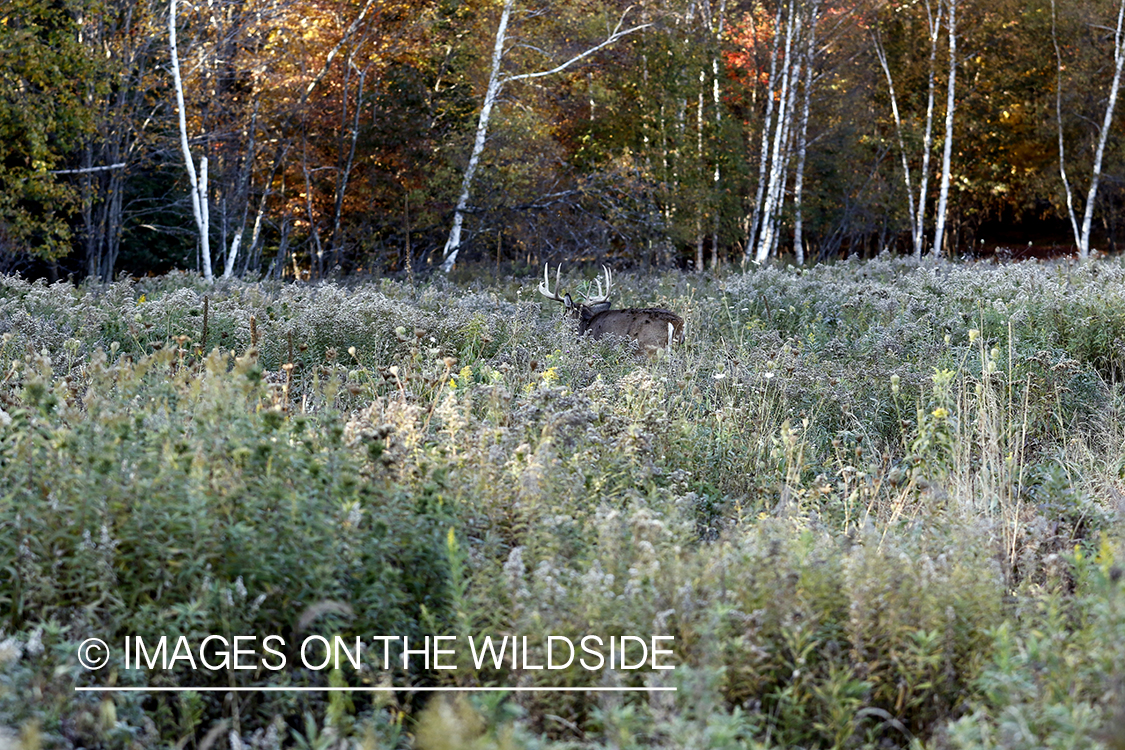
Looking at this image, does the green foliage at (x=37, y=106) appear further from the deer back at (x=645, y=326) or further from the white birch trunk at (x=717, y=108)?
the white birch trunk at (x=717, y=108)

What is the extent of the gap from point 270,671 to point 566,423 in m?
1.85

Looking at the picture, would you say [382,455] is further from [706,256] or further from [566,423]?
[706,256]

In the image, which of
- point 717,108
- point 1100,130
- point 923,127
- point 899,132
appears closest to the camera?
point 717,108

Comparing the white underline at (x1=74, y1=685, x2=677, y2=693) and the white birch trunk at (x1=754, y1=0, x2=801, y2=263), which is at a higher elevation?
the white birch trunk at (x1=754, y1=0, x2=801, y2=263)

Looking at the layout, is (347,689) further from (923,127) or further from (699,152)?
(923,127)

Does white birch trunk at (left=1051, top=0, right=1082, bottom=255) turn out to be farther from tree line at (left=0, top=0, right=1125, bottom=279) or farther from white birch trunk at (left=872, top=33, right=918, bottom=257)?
white birch trunk at (left=872, top=33, right=918, bottom=257)

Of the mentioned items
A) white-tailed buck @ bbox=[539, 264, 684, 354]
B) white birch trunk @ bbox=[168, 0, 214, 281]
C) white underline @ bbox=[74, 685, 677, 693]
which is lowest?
white underline @ bbox=[74, 685, 677, 693]

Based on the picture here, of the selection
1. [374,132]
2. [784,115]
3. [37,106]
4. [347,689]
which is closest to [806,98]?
[784,115]

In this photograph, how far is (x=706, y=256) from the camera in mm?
34375

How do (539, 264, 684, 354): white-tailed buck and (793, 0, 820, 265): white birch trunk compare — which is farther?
(793, 0, 820, 265): white birch trunk

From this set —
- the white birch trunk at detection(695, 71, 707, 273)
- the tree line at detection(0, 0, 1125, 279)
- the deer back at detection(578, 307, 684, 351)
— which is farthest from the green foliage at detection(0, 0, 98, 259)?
the white birch trunk at detection(695, 71, 707, 273)

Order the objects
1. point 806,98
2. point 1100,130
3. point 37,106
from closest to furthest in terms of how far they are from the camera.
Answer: point 37,106 < point 806,98 < point 1100,130

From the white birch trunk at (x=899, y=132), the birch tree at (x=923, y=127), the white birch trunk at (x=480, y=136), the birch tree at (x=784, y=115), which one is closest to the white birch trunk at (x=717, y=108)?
the birch tree at (x=784, y=115)

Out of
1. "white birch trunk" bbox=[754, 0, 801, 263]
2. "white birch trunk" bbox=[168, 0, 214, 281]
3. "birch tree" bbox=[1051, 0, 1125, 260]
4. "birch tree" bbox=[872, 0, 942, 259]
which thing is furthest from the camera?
"birch tree" bbox=[872, 0, 942, 259]
